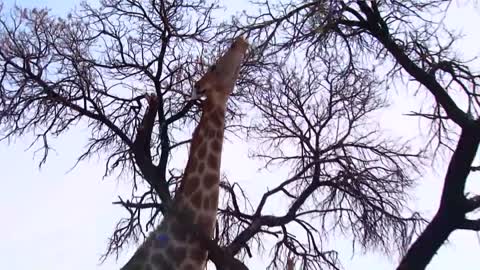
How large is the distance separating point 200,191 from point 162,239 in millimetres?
727

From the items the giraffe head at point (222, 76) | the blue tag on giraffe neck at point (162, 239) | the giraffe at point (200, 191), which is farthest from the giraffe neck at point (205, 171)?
the blue tag on giraffe neck at point (162, 239)

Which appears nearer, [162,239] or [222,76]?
[162,239]

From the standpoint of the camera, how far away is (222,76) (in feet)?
30.8

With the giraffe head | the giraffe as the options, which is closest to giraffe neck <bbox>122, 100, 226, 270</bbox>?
the giraffe

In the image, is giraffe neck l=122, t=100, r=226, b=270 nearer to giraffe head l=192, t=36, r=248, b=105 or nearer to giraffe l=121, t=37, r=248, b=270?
giraffe l=121, t=37, r=248, b=270

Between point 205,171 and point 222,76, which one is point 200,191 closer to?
point 205,171

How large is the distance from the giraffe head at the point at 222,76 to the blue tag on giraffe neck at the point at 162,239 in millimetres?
1693

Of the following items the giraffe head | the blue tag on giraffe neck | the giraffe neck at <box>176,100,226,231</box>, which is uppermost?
the giraffe head

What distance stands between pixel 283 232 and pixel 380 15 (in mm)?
4929

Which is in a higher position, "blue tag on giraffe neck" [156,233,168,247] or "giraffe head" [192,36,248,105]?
"giraffe head" [192,36,248,105]

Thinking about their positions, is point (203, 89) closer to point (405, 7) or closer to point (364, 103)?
point (405, 7)

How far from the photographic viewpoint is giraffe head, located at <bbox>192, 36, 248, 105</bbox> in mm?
9172

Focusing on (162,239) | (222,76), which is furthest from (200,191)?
(222,76)

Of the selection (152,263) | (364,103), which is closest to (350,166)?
(364,103)
